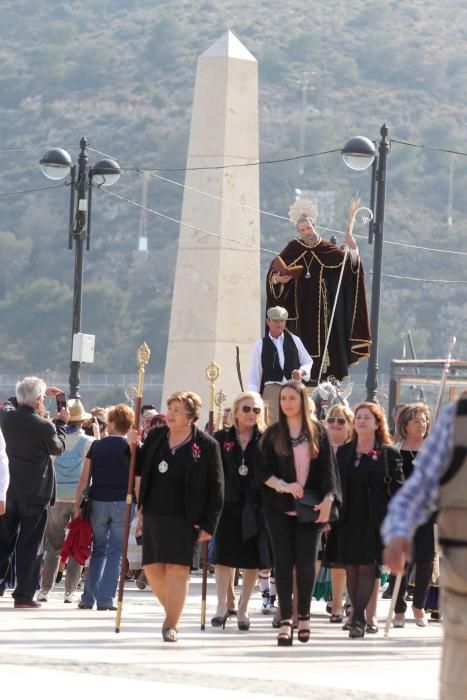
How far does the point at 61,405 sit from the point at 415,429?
15.7 ft

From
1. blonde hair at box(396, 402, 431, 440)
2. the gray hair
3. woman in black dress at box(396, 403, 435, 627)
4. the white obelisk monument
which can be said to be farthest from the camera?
the white obelisk monument

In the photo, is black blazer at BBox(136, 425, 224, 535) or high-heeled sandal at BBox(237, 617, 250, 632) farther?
high-heeled sandal at BBox(237, 617, 250, 632)

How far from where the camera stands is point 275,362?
59.0 ft

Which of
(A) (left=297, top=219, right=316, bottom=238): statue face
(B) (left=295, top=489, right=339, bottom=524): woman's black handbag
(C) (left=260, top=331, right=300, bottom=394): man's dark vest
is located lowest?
(B) (left=295, top=489, right=339, bottom=524): woman's black handbag

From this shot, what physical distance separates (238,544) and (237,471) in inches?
21.1

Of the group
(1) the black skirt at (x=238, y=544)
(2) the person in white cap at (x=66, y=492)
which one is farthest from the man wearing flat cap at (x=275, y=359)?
(1) the black skirt at (x=238, y=544)

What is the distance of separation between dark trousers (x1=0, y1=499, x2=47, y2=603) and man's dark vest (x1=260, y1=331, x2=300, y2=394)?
2.80 metres

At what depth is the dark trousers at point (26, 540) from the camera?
16031 millimetres

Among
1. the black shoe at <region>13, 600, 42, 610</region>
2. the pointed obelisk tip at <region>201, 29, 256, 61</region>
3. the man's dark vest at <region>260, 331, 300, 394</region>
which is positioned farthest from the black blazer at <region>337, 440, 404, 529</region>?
the pointed obelisk tip at <region>201, 29, 256, 61</region>

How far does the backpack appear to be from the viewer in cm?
1741

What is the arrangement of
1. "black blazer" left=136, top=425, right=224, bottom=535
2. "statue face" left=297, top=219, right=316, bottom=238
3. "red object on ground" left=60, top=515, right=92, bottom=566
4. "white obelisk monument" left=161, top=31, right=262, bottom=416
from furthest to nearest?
"white obelisk monument" left=161, top=31, right=262, bottom=416, "statue face" left=297, top=219, right=316, bottom=238, "red object on ground" left=60, top=515, right=92, bottom=566, "black blazer" left=136, top=425, right=224, bottom=535

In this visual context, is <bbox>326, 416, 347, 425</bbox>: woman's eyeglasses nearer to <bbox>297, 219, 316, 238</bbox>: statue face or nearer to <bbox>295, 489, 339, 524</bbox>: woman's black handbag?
<bbox>295, 489, 339, 524</bbox>: woman's black handbag

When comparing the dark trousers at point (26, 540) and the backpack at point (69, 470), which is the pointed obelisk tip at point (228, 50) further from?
the dark trousers at point (26, 540)

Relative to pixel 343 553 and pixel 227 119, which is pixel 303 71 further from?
pixel 343 553
